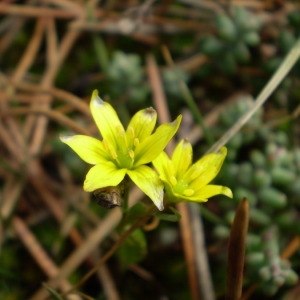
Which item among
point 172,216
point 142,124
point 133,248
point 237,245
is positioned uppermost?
point 142,124

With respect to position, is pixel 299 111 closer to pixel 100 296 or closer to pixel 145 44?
pixel 145 44

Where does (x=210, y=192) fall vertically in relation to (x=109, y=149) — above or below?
below

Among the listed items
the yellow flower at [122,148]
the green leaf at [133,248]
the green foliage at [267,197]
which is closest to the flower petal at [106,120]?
the yellow flower at [122,148]

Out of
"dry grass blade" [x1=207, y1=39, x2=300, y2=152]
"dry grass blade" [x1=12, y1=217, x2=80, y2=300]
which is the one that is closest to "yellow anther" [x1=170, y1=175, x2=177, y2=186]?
"dry grass blade" [x1=207, y1=39, x2=300, y2=152]

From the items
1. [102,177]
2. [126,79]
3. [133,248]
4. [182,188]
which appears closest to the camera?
[102,177]

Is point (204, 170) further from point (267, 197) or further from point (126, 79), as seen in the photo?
point (126, 79)

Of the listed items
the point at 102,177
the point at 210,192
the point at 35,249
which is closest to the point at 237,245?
the point at 210,192

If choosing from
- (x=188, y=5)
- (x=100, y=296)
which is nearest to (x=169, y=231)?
(x=100, y=296)
